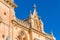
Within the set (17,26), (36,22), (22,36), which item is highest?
(36,22)

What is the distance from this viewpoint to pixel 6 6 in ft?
135

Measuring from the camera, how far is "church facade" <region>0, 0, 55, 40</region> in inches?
1532

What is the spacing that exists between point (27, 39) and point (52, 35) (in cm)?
994

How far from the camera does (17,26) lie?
4266cm

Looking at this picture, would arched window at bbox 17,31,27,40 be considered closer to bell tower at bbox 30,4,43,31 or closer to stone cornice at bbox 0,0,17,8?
bell tower at bbox 30,4,43,31

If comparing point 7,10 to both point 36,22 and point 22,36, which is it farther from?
point 36,22

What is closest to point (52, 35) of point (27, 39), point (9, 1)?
point (27, 39)

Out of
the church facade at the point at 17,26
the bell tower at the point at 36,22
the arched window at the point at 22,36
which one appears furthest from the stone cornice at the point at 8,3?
the bell tower at the point at 36,22

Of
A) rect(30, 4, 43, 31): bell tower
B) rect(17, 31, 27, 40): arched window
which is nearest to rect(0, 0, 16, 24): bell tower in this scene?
rect(17, 31, 27, 40): arched window

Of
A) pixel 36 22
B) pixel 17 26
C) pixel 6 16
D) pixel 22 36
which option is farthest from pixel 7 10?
pixel 36 22

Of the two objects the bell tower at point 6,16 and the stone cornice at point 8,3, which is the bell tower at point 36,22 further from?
the bell tower at point 6,16

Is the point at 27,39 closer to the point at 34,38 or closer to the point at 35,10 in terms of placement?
the point at 34,38

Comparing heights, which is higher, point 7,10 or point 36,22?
point 36,22

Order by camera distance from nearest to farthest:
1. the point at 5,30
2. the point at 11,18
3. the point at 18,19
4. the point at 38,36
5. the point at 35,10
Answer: the point at 5,30 → the point at 11,18 → the point at 18,19 → the point at 38,36 → the point at 35,10
